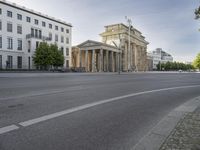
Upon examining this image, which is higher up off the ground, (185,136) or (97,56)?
(97,56)

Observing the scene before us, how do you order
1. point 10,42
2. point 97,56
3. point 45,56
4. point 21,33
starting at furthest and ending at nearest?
point 97,56 → point 21,33 → point 10,42 → point 45,56

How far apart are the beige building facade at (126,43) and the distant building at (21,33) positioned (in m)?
30.0

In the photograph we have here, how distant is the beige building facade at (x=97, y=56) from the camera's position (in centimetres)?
6388

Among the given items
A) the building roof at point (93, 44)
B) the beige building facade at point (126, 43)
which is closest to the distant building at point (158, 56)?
the beige building facade at point (126, 43)

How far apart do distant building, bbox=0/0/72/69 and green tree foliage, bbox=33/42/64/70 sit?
13.5 feet

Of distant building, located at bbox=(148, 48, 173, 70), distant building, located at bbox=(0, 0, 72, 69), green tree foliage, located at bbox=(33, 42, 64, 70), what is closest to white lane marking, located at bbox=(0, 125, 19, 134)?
green tree foliage, located at bbox=(33, 42, 64, 70)

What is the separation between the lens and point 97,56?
7300 centimetres

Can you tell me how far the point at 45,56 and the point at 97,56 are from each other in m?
29.8

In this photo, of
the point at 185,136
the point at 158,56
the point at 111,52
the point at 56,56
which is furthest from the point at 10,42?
the point at 158,56

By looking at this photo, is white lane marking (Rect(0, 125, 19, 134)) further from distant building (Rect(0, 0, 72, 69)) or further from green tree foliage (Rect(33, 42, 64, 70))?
distant building (Rect(0, 0, 72, 69))

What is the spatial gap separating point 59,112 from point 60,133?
1678 mm

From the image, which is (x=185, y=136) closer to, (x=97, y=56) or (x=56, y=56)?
(x=56, y=56)

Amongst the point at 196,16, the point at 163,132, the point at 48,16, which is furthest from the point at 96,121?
the point at 48,16

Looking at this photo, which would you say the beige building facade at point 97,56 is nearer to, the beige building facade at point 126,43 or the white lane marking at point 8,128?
the beige building facade at point 126,43
